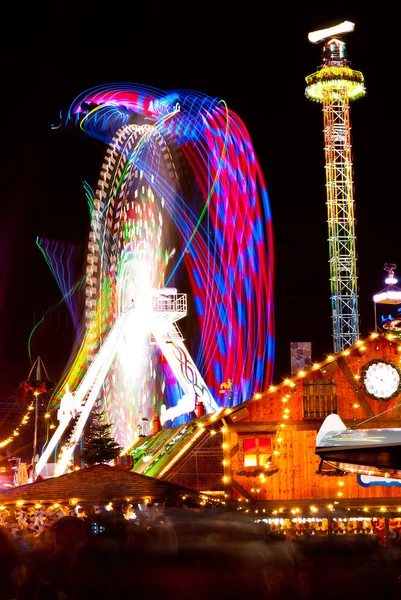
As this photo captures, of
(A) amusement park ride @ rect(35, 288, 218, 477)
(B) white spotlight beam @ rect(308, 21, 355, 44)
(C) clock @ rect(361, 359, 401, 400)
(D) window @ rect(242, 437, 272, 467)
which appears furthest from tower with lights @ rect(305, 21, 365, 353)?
(D) window @ rect(242, 437, 272, 467)

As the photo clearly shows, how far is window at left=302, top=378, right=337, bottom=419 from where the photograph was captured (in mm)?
22641

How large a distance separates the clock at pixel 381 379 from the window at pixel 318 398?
847mm

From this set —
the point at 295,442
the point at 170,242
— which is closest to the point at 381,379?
the point at 295,442

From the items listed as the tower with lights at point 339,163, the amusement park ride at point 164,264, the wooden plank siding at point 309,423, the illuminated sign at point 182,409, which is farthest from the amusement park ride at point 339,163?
the wooden plank siding at point 309,423

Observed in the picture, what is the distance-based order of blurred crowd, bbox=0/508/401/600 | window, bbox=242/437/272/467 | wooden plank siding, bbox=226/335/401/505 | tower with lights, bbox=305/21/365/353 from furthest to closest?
1. tower with lights, bbox=305/21/365/353
2. window, bbox=242/437/272/467
3. wooden plank siding, bbox=226/335/401/505
4. blurred crowd, bbox=0/508/401/600

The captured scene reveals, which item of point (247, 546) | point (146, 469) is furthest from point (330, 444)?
point (146, 469)

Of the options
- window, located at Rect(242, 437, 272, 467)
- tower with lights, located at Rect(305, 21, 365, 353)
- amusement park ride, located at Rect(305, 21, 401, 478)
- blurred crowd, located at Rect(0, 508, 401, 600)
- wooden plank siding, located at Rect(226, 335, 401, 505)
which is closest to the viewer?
blurred crowd, located at Rect(0, 508, 401, 600)

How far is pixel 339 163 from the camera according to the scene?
47875mm

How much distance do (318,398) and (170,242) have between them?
16.1m

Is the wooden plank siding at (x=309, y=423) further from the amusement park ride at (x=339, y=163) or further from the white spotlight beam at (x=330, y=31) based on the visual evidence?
the white spotlight beam at (x=330, y=31)

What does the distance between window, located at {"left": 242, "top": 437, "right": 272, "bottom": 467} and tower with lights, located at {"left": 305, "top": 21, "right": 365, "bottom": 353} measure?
79.0ft

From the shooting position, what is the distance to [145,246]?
38.7 m

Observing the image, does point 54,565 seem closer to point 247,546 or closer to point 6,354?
point 247,546

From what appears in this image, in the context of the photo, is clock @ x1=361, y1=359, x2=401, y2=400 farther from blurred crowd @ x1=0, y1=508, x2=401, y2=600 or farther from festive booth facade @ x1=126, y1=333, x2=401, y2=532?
blurred crowd @ x1=0, y1=508, x2=401, y2=600
